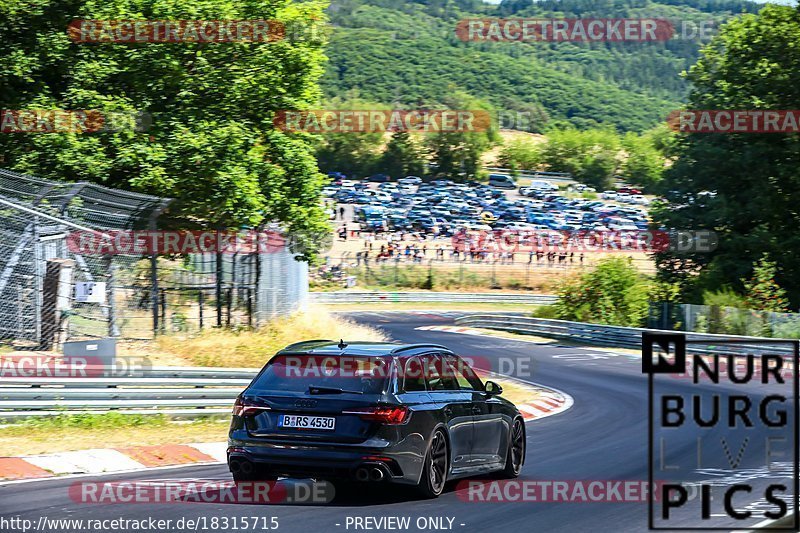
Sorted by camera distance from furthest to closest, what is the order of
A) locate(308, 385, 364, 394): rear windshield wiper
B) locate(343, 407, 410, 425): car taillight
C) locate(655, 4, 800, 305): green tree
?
locate(655, 4, 800, 305): green tree < locate(308, 385, 364, 394): rear windshield wiper < locate(343, 407, 410, 425): car taillight

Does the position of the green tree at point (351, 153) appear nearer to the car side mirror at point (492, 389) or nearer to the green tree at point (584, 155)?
the green tree at point (584, 155)

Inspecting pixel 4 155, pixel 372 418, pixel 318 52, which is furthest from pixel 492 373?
pixel 372 418

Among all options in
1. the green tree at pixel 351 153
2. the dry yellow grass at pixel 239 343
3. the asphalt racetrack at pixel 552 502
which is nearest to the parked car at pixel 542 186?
the green tree at pixel 351 153

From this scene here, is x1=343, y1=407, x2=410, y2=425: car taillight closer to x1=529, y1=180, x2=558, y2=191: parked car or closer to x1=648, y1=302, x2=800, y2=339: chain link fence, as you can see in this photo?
x1=648, y1=302, x2=800, y2=339: chain link fence

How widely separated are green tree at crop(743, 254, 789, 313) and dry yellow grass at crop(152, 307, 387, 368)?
18.0 metres

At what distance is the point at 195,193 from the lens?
25.4 metres

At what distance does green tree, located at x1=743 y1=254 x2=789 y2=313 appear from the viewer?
130ft

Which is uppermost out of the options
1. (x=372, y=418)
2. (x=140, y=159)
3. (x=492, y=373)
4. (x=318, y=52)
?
(x=318, y=52)

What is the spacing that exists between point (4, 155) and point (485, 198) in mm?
97802

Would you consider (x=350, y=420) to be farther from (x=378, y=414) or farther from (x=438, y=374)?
(x=438, y=374)

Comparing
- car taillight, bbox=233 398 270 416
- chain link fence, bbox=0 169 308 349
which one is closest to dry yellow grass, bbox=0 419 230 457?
chain link fence, bbox=0 169 308 349

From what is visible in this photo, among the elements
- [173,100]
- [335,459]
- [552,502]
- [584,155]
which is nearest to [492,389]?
[552,502]

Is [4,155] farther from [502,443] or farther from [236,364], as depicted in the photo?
[502,443]

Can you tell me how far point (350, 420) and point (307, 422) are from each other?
37 cm
